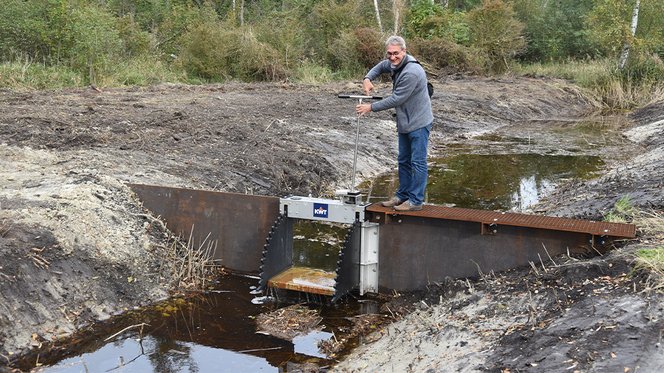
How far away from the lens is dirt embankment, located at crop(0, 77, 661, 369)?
6840 mm

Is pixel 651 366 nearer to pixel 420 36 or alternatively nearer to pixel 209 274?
pixel 209 274

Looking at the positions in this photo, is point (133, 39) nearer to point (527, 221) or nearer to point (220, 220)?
point (220, 220)

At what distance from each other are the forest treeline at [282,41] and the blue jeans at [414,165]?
1293 cm

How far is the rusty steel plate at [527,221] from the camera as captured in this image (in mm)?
6900

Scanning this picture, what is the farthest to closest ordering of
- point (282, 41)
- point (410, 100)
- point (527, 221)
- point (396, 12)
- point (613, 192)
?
point (396, 12), point (282, 41), point (613, 192), point (410, 100), point (527, 221)

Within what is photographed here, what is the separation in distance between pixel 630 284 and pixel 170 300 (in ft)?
15.0

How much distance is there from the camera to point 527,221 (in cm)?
730

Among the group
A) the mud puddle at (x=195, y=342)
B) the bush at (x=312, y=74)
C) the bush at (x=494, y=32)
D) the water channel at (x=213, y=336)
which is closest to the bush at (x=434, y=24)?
the bush at (x=494, y=32)

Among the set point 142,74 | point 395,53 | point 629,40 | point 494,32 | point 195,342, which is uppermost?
point 494,32

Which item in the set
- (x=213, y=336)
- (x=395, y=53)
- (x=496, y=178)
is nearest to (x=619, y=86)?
(x=496, y=178)

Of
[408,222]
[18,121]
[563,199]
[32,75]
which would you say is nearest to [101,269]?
[408,222]

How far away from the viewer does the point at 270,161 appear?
1215 centimetres

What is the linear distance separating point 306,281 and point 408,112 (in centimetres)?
215

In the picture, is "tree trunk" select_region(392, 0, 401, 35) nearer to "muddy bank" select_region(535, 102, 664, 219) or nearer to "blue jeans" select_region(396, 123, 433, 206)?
"muddy bank" select_region(535, 102, 664, 219)
